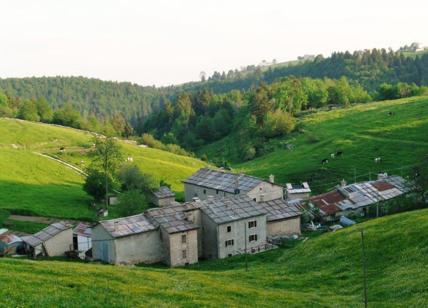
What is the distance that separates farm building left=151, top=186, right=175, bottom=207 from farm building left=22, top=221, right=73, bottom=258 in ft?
92.0

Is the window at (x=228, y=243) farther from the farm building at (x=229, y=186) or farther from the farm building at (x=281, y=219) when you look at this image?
the farm building at (x=229, y=186)

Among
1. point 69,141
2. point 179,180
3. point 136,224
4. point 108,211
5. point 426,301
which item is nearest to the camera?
point 426,301

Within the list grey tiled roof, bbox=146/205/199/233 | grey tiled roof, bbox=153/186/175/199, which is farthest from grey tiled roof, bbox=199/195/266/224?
grey tiled roof, bbox=153/186/175/199

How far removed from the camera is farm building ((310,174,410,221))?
81250mm

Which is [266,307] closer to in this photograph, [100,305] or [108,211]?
[100,305]

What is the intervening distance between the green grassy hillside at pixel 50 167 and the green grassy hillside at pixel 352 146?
63.5ft

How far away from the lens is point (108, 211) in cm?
8519

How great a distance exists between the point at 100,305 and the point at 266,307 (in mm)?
10198

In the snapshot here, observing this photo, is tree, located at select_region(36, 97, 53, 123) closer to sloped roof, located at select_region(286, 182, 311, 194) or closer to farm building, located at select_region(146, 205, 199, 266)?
sloped roof, located at select_region(286, 182, 311, 194)

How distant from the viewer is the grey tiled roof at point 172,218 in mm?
63125

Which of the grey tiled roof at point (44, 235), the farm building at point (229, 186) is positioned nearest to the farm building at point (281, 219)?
the farm building at point (229, 186)

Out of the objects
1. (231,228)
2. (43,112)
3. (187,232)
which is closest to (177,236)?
(187,232)

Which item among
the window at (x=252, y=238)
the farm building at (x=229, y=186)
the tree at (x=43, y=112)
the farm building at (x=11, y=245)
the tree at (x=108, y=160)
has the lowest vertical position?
the window at (x=252, y=238)

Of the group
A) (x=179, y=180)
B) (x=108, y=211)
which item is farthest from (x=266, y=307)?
(x=179, y=180)
